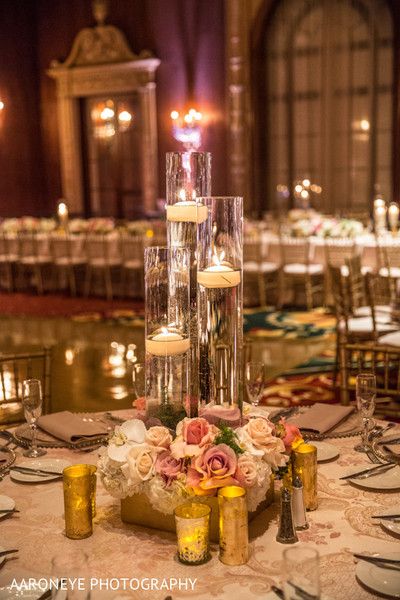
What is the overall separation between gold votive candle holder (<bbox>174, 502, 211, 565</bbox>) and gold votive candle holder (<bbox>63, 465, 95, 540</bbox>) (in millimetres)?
256

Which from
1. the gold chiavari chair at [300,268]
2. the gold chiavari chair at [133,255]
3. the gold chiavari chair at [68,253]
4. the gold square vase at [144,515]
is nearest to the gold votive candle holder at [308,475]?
the gold square vase at [144,515]

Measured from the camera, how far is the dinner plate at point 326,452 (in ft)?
7.27

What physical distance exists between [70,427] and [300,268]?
6376 millimetres

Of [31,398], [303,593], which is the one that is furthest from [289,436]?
[31,398]

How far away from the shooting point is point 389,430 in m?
2.44

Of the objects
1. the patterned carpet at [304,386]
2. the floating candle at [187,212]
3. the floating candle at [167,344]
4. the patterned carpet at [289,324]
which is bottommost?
the patterned carpet at [304,386]

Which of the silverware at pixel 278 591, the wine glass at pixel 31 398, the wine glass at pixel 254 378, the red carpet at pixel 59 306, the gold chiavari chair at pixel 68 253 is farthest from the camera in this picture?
the gold chiavari chair at pixel 68 253

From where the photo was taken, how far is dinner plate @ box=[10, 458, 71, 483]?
214cm

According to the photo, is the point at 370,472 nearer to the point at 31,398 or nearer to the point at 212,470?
the point at 212,470

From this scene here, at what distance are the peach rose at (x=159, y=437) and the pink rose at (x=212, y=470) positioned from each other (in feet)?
0.32

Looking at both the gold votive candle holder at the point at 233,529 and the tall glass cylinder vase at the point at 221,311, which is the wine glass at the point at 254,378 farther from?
the gold votive candle holder at the point at 233,529

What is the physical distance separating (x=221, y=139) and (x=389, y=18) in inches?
124

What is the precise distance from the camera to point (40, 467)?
2217 mm

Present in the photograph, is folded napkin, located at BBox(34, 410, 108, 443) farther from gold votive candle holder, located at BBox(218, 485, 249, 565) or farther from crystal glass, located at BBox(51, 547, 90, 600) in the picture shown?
crystal glass, located at BBox(51, 547, 90, 600)
